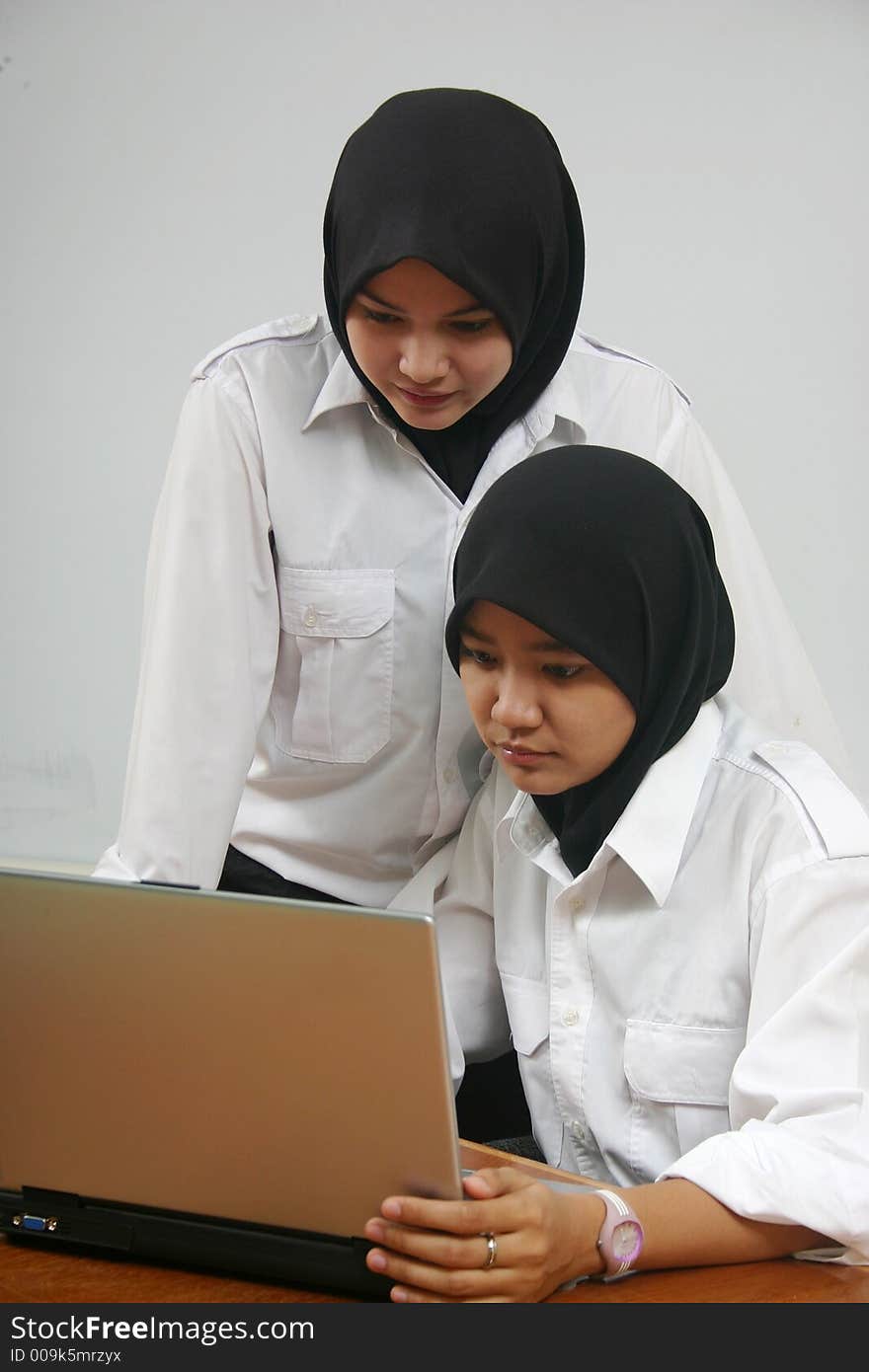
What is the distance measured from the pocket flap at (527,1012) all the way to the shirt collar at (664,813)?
0.18 m

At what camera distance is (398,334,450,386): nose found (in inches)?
48.9

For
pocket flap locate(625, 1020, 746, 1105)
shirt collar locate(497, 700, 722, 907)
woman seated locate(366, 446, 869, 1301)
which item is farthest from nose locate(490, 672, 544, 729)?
pocket flap locate(625, 1020, 746, 1105)

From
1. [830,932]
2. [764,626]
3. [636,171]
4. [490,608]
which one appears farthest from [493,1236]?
[636,171]

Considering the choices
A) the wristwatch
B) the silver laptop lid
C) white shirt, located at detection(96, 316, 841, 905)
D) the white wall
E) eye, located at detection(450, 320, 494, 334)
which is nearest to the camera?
the silver laptop lid

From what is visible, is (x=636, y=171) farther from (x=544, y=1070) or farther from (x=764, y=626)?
(x=544, y=1070)

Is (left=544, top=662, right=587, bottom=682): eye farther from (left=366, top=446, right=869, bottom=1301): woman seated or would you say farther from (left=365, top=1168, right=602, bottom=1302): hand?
(left=365, top=1168, right=602, bottom=1302): hand

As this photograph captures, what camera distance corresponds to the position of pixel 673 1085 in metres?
1.19

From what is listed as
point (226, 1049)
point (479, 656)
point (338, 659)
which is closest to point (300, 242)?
point (338, 659)

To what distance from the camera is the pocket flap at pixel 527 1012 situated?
1317 millimetres

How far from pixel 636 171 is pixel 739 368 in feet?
1.14

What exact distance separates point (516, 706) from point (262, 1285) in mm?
469

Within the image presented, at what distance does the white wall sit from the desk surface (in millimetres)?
A: 1390

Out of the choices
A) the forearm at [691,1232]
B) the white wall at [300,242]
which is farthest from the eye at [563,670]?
the white wall at [300,242]

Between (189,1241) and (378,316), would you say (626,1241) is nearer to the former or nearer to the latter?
(189,1241)
